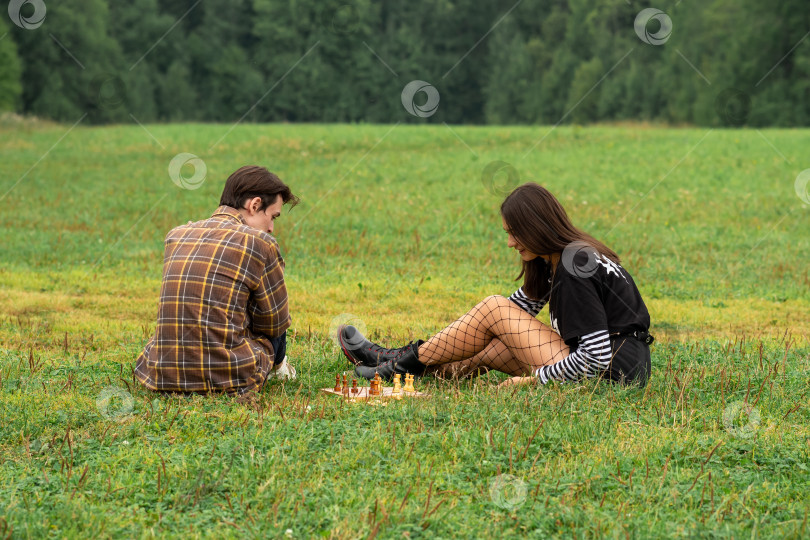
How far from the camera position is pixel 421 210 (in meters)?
16.0

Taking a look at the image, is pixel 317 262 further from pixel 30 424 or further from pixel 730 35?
pixel 730 35

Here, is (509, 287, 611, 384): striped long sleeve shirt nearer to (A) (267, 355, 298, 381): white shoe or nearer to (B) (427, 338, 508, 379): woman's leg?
(B) (427, 338, 508, 379): woman's leg

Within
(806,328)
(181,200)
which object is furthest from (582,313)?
(181,200)

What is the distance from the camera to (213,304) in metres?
5.23

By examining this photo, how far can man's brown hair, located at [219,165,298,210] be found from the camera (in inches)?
215
